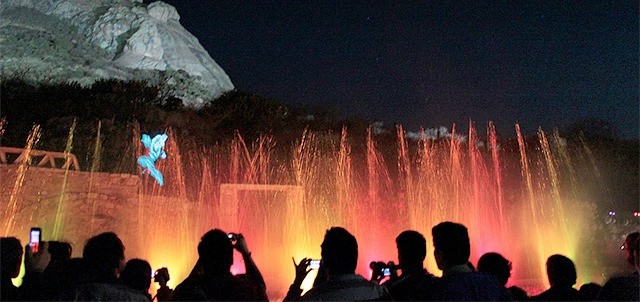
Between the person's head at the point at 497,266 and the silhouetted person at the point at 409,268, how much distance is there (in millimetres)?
691

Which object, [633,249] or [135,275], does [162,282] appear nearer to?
[135,275]

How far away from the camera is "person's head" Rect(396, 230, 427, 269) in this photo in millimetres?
4035

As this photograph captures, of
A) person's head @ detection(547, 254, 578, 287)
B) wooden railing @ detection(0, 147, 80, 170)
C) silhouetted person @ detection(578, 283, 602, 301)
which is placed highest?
wooden railing @ detection(0, 147, 80, 170)

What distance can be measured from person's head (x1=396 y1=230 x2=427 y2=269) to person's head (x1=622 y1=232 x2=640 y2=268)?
6.32 ft

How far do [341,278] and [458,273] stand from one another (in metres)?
0.70

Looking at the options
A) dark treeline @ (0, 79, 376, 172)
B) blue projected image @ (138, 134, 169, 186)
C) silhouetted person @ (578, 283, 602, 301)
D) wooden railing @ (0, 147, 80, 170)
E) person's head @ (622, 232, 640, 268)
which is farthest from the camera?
dark treeline @ (0, 79, 376, 172)

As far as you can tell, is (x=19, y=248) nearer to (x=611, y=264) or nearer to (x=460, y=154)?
(x=611, y=264)

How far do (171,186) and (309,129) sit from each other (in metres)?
10.4

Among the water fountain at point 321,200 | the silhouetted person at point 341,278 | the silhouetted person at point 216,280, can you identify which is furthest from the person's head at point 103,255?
the water fountain at point 321,200

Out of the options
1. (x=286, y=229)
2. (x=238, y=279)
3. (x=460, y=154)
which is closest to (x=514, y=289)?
(x=238, y=279)

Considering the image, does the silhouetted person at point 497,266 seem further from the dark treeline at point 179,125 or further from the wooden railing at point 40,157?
the dark treeline at point 179,125

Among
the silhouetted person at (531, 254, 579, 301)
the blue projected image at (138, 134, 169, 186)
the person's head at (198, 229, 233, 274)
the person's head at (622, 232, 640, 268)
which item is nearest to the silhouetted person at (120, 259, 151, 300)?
the person's head at (198, 229, 233, 274)

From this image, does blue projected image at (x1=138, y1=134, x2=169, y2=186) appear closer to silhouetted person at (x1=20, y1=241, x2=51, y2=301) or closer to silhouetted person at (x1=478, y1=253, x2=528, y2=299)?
silhouetted person at (x1=20, y1=241, x2=51, y2=301)

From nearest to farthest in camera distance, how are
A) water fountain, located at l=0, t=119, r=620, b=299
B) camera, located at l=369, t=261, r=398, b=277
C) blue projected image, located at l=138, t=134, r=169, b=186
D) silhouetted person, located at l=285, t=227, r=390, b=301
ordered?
silhouetted person, located at l=285, t=227, r=390, b=301, camera, located at l=369, t=261, r=398, b=277, water fountain, located at l=0, t=119, r=620, b=299, blue projected image, located at l=138, t=134, r=169, b=186
